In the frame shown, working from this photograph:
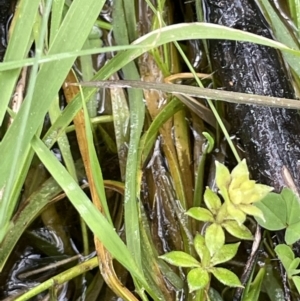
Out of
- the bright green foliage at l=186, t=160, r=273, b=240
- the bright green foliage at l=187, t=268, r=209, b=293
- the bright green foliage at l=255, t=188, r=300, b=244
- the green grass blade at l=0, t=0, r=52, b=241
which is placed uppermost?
the green grass blade at l=0, t=0, r=52, b=241

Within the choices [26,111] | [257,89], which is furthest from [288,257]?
[26,111]

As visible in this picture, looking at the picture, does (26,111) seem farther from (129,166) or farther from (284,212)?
(284,212)

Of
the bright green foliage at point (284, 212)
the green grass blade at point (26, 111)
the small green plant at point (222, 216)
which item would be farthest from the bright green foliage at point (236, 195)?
the green grass blade at point (26, 111)

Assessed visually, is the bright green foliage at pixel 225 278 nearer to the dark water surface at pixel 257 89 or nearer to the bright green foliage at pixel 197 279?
the bright green foliage at pixel 197 279

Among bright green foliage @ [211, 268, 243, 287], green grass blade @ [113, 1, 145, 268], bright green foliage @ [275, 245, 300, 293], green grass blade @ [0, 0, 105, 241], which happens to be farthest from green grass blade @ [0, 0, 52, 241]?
bright green foliage @ [275, 245, 300, 293]

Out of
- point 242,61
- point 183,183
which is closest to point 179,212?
point 183,183

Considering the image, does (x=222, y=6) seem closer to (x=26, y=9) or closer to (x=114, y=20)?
(x=114, y=20)

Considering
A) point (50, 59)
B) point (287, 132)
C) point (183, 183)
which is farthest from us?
point (183, 183)

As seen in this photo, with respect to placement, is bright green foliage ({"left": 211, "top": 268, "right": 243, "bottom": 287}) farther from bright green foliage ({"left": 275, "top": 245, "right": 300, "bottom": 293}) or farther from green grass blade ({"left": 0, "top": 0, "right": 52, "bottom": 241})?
green grass blade ({"left": 0, "top": 0, "right": 52, "bottom": 241})
